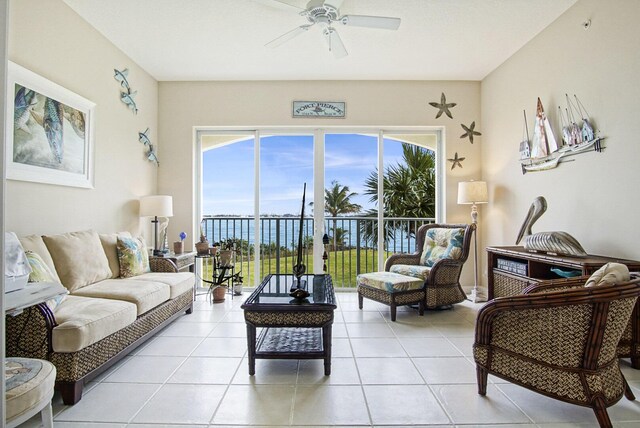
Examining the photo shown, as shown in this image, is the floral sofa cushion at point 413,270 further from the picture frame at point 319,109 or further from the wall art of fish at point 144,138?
the wall art of fish at point 144,138

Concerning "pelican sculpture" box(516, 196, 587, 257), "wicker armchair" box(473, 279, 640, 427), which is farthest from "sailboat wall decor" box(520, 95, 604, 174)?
"wicker armchair" box(473, 279, 640, 427)

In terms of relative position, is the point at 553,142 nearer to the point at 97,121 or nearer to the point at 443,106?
the point at 443,106

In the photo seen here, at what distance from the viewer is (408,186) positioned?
4980mm

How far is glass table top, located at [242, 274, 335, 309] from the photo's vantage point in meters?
2.37

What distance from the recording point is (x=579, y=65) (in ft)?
9.68

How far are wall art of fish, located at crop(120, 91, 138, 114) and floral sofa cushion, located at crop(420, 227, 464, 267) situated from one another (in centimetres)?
395

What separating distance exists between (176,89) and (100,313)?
3.54m

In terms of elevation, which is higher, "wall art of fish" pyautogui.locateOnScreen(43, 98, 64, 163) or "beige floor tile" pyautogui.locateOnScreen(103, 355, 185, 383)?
"wall art of fish" pyautogui.locateOnScreen(43, 98, 64, 163)

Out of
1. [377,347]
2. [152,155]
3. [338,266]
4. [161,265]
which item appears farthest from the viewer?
[338,266]

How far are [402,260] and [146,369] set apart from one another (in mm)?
2931

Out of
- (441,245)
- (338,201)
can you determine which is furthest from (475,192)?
(338,201)

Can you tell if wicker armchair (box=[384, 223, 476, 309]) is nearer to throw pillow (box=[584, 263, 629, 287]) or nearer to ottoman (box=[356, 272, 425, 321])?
ottoman (box=[356, 272, 425, 321])

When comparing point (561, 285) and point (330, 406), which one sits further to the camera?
point (561, 285)

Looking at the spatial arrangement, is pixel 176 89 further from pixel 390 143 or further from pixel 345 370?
pixel 345 370
